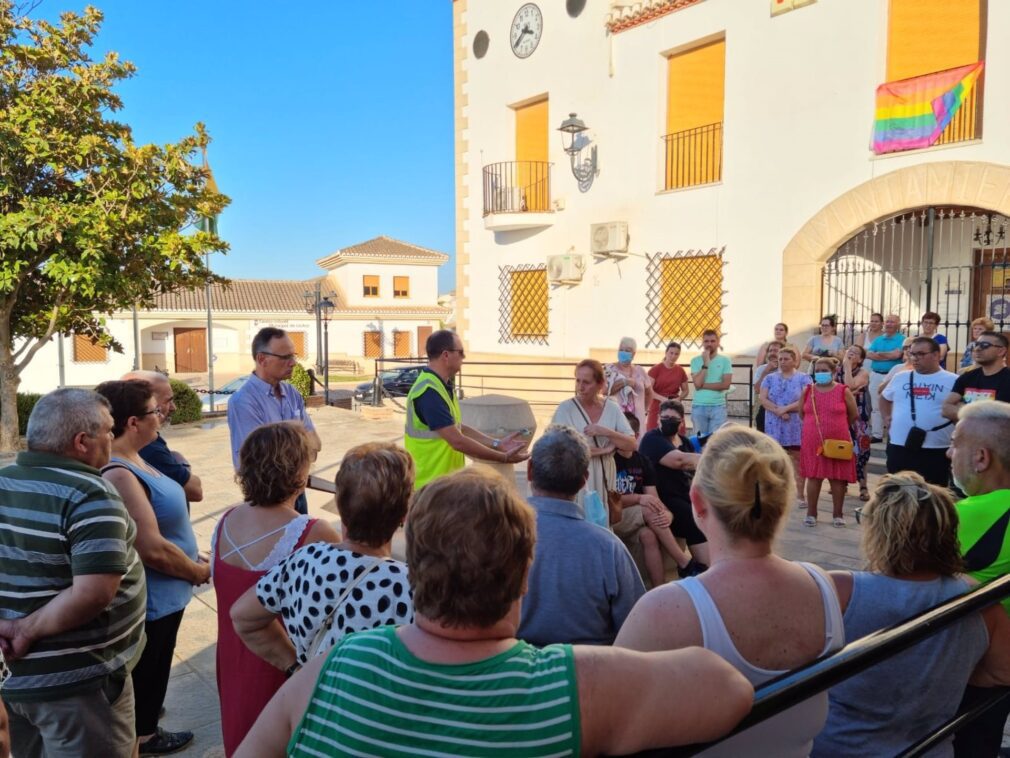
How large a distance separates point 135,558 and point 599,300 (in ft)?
39.9

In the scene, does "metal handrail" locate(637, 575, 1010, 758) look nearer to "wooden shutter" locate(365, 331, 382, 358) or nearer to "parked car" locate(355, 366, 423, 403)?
"parked car" locate(355, 366, 423, 403)

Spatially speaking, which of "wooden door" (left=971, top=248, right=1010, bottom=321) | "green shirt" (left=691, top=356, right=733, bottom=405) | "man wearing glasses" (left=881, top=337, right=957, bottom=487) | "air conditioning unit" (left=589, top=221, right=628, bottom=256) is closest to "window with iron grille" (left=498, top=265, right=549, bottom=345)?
"air conditioning unit" (left=589, top=221, right=628, bottom=256)

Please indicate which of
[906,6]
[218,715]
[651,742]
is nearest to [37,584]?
[218,715]

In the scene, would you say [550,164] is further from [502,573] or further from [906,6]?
[502,573]

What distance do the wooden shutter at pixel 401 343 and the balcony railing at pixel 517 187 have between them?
102 feet

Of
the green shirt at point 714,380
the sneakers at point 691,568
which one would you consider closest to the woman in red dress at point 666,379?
the green shirt at point 714,380

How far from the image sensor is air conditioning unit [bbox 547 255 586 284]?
14117 millimetres

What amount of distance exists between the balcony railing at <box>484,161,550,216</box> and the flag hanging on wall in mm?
6540

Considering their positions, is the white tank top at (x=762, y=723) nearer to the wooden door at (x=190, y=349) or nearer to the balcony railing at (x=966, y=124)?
the balcony railing at (x=966, y=124)

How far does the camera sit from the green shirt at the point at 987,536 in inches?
89.0

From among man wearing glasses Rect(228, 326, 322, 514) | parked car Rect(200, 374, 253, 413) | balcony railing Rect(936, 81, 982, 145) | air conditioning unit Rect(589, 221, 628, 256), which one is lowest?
parked car Rect(200, 374, 253, 413)

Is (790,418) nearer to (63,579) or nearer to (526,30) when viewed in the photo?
(63,579)

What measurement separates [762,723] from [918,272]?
1156 cm

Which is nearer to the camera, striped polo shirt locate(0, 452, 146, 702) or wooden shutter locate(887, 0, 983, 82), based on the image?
striped polo shirt locate(0, 452, 146, 702)
